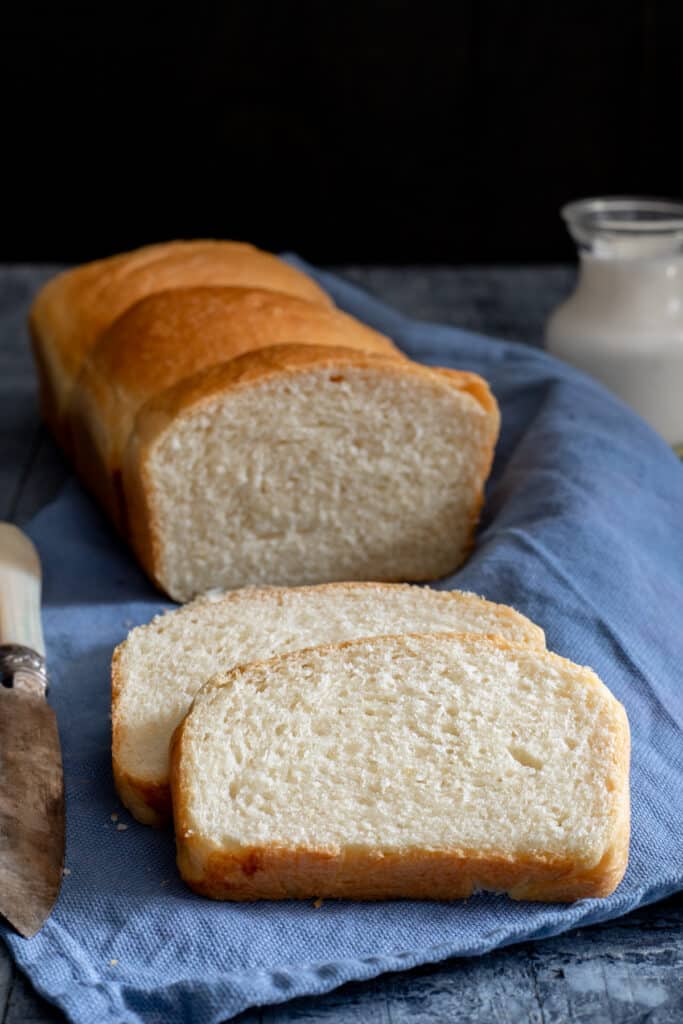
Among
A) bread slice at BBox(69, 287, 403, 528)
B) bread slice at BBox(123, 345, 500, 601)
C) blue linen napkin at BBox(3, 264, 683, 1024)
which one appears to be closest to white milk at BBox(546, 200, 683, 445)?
blue linen napkin at BBox(3, 264, 683, 1024)

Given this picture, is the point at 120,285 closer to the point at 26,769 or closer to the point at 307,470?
the point at 307,470

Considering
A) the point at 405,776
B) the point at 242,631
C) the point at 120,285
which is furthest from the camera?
the point at 120,285

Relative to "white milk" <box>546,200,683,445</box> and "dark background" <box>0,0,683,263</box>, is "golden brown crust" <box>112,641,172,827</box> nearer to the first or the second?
"white milk" <box>546,200,683,445</box>

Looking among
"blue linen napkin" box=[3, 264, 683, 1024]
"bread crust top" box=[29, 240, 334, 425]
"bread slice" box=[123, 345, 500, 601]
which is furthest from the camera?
"bread crust top" box=[29, 240, 334, 425]

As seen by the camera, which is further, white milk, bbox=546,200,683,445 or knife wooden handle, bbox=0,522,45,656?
white milk, bbox=546,200,683,445

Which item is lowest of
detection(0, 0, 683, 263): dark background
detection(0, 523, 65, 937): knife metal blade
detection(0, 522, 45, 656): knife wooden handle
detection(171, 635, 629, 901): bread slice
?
detection(0, 0, 683, 263): dark background

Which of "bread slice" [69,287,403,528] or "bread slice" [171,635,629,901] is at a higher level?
"bread slice" [171,635,629,901]

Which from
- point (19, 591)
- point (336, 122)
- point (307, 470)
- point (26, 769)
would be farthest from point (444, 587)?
point (336, 122)
